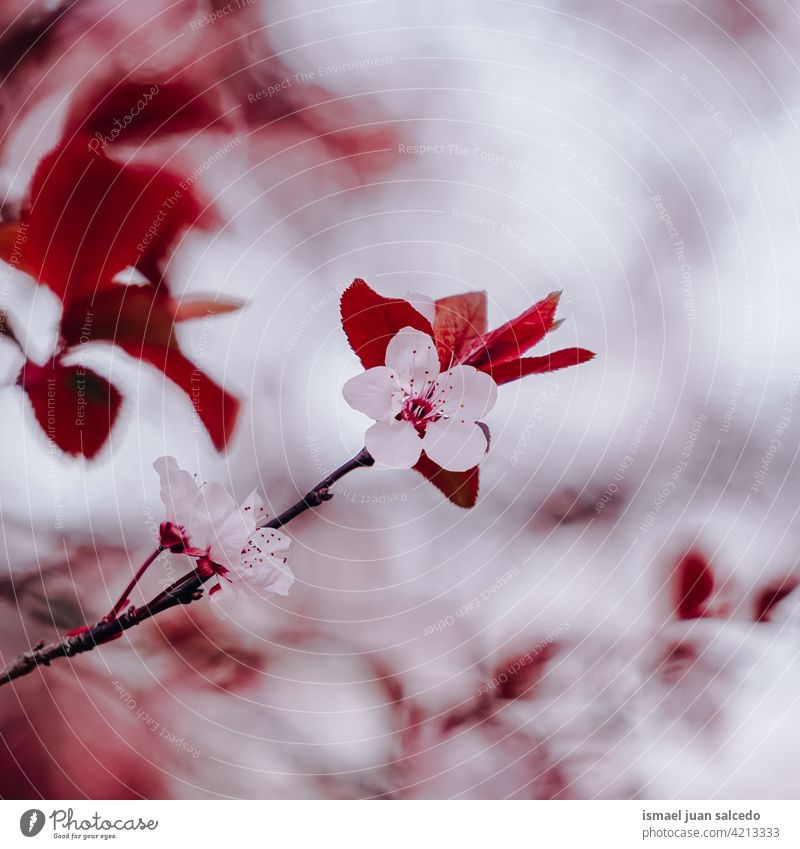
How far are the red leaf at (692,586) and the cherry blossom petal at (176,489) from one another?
39 centimetres

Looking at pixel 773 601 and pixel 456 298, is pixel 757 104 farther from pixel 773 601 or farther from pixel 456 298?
pixel 773 601

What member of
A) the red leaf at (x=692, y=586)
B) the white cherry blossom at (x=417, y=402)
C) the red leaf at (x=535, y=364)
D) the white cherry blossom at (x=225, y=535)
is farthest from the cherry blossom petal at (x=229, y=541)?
the red leaf at (x=692, y=586)

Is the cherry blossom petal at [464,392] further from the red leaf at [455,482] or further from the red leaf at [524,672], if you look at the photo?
the red leaf at [524,672]

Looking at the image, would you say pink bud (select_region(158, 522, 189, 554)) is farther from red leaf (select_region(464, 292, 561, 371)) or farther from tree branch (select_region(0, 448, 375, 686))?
red leaf (select_region(464, 292, 561, 371))

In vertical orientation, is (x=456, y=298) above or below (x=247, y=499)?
above

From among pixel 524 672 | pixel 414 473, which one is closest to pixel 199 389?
A: pixel 414 473

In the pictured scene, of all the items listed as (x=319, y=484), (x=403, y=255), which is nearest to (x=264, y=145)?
(x=403, y=255)

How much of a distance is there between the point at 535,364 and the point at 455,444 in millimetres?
88

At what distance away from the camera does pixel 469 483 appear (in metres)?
0.59

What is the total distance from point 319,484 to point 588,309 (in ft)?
0.83

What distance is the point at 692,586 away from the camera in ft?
1.98

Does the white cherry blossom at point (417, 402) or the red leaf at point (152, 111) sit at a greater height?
the red leaf at point (152, 111)

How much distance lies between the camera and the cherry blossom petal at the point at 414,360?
57 cm
